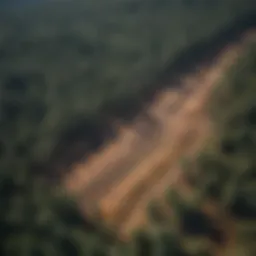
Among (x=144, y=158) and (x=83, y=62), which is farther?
(x=83, y=62)

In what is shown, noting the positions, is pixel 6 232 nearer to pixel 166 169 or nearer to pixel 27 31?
pixel 166 169

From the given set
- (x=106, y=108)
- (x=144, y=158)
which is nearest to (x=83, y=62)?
(x=106, y=108)

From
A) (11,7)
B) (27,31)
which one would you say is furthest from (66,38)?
(11,7)

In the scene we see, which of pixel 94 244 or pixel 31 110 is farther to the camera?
pixel 31 110

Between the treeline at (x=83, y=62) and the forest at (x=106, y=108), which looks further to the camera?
the treeline at (x=83, y=62)

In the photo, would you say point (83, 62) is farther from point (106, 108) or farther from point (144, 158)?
point (144, 158)

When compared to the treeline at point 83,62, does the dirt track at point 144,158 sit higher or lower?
lower
